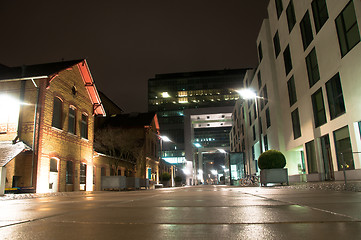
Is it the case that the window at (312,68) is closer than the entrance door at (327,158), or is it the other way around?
the entrance door at (327,158)

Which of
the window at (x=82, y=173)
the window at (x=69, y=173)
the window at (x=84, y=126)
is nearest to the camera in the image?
the window at (x=69, y=173)

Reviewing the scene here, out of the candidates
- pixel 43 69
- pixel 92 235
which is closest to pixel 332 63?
pixel 92 235

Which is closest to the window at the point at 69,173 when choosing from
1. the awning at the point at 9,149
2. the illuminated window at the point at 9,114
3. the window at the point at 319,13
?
the awning at the point at 9,149

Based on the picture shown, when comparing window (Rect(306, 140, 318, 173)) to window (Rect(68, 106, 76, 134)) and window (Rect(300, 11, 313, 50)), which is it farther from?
window (Rect(68, 106, 76, 134))

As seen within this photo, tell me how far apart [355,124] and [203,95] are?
86.0m

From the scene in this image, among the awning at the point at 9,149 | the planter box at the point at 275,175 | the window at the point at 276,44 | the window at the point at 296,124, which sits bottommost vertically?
the planter box at the point at 275,175

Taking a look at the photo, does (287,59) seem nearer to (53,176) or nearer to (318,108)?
(318,108)

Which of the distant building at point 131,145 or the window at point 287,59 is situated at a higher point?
the window at point 287,59

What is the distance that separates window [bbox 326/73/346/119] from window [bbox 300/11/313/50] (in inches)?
158

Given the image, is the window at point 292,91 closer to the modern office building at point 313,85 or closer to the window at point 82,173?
the modern office building at point 313,85

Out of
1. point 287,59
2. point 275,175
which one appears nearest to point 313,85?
point 287,59

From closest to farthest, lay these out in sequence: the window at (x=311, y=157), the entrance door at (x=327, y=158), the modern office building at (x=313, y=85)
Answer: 1. the modern office building at (x=313, y=85)
2. the entrance door at (x=327, y=158)
3. the window at (x=311, y=157)

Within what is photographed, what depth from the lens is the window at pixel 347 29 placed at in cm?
1235

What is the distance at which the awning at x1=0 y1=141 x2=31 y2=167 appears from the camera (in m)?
14.3
